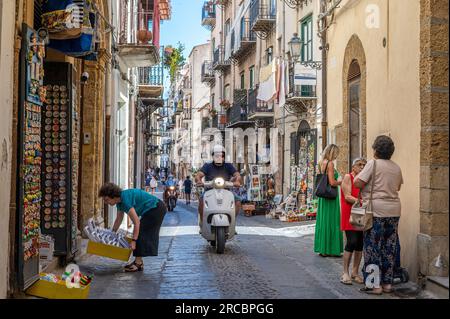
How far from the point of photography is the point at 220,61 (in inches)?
1612

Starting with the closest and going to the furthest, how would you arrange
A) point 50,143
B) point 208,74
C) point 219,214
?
1. point 50,143
2. point 219,214
3. point 208,74

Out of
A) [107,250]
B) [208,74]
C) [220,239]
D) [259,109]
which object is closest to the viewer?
[107,250]

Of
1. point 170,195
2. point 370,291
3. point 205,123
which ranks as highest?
point 205,123

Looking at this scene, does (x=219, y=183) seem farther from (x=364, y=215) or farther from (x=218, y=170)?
(x=364, y=215)

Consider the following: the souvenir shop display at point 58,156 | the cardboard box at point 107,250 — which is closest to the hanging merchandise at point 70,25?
the souvenir shop display at point 58,156

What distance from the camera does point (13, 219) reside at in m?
6.43

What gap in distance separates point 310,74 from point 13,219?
14.7m

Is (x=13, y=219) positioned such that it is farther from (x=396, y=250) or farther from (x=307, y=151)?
(x=307, y=151)

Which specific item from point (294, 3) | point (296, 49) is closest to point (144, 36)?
point (296, 49)

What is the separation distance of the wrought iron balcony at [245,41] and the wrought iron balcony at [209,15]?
48.0 ft

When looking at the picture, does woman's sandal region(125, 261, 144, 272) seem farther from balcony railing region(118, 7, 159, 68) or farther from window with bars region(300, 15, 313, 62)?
window with bars region(300, 15, 313, 62)

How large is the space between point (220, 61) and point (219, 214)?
31220mm

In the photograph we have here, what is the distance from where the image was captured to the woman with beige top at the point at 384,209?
6.94 m

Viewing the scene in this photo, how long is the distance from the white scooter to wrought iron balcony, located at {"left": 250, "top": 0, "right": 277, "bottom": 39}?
58.3 feet
